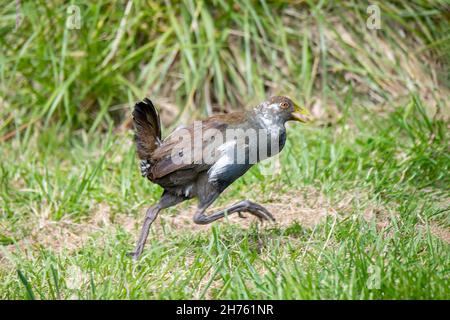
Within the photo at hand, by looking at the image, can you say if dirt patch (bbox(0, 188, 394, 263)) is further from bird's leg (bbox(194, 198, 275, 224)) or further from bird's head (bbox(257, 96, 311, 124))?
bird's head (bbox(257, 96, 311, 124))

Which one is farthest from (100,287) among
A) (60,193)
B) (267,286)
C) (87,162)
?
(87,162)

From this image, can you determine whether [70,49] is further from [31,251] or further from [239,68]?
[31,251]

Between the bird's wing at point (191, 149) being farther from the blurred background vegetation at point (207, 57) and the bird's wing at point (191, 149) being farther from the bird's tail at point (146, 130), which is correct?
the blurred background vegetation at point (207, 57)

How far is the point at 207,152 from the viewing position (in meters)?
4.14

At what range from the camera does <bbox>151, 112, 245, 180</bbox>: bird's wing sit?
4141 mm

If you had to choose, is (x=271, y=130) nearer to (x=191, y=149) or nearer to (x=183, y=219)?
(x=191, y=149)

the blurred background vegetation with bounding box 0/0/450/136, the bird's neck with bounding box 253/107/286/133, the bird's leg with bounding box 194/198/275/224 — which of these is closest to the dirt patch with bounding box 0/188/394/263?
the bird's leg with bounding box 194/198/275/224

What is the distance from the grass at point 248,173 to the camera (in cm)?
368

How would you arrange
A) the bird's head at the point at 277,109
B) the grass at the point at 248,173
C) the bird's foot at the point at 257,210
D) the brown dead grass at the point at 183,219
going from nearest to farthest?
the grass at the point at 248,173 < the bird's foot at the point at 257,210 < the bird's head at the point at 277,109 < the brown dead grass at the point at 183,219

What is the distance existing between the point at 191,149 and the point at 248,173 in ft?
4.29

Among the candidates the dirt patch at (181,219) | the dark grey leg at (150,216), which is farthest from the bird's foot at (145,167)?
the dirt patch at (181,219)

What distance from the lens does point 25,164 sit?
5824 mm

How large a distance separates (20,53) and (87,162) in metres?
1.48
